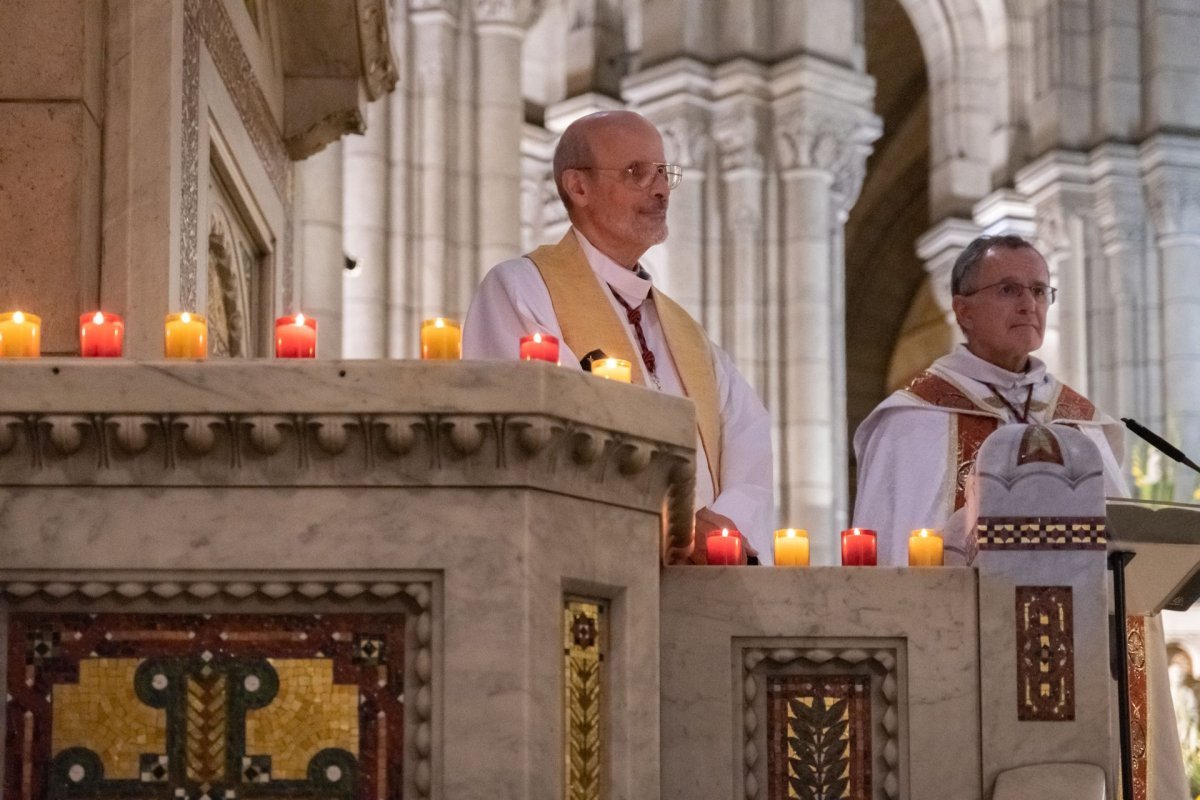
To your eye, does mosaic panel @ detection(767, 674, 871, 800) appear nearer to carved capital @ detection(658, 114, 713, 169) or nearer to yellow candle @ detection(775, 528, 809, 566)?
yellow candle @ detection(775, 528, 809, 566)

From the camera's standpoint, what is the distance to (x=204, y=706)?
3.58m

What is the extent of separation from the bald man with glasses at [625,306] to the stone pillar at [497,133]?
414 inches

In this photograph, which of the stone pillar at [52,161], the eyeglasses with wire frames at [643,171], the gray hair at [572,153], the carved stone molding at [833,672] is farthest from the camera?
the gray hair at [572,153]

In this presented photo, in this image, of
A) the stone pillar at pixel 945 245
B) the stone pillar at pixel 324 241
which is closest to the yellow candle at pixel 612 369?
the stone pillar at pixel 324 241

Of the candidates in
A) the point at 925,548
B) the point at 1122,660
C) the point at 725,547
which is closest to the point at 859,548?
the point at 925,548

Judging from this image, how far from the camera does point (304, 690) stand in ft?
11.8

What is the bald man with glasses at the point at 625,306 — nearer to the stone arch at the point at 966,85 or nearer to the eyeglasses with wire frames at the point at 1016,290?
the eyeglasses with wire frames at the point at 1016,290

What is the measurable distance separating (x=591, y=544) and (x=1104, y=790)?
107 cm

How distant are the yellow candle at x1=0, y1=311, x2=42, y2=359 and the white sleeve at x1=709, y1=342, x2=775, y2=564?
73.1 inches

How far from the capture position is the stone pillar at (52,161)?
509cm

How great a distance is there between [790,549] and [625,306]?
4.62 feet

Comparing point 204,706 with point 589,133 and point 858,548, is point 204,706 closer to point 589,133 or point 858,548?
point 858,548

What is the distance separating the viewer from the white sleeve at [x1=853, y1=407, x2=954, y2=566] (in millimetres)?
6871

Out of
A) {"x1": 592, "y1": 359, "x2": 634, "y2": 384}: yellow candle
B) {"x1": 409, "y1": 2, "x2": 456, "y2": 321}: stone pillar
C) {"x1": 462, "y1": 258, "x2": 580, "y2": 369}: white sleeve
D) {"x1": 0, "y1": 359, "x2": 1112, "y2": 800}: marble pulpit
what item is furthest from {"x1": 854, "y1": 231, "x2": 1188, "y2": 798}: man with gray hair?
{"x1": 409, "y1": 2, "x2": 456, "y2": 321}: stone pillar
